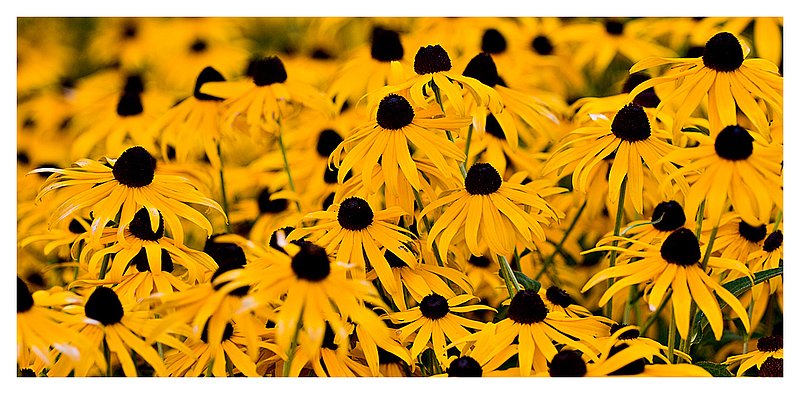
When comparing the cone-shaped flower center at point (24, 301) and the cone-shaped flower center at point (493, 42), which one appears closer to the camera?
the cone-shaped flower center at point (24, 301)

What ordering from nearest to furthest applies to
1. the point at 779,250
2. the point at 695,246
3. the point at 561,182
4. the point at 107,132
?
the point at 695,246 → the point at 779,250 → the point at 561,182 → the point at 107,132

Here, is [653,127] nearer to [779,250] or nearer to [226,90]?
[779,250]

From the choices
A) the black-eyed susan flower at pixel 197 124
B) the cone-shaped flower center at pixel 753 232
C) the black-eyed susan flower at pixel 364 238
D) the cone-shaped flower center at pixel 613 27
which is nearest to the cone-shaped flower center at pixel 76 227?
the black-eyed susan flower at pixel 197 124

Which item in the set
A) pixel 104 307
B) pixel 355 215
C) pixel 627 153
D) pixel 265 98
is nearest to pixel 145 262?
pixel 104 307

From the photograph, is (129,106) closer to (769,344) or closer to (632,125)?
(632,125)

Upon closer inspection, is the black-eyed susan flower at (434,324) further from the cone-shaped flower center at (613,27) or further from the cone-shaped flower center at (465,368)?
the cone-shaped flower center at (613,27)

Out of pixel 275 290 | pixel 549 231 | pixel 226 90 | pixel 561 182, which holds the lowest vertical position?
pixel 275 290
